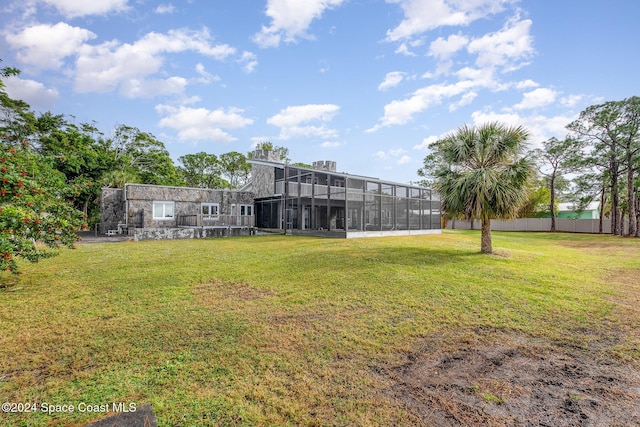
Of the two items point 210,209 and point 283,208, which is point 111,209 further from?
point 283,208

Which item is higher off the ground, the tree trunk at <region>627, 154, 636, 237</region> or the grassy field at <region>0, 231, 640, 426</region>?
the tree trunk at <region>627, 154, 636, 237</region>

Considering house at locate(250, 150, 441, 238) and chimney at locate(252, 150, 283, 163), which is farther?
chimney at locate(252, 150, 283, 163)

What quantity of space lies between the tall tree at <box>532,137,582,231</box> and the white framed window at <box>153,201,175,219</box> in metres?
31.9

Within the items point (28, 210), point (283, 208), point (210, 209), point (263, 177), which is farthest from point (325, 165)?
point (28, 210)

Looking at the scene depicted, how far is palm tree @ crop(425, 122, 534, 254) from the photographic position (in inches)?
397

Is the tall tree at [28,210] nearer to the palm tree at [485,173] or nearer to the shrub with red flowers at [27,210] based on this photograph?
the shrub with red flowers at [27,210]

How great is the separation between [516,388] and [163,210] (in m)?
22.3

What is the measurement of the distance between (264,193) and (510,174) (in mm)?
17679

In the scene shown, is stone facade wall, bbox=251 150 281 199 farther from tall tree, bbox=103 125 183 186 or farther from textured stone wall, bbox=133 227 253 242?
tall tree, bbox=103 125 183 186

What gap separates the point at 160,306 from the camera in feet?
17.3

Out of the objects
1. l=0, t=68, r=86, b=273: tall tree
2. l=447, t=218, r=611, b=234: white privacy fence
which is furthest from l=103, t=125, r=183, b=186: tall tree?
l=447, t=218, r=611, b=234: white privacy fence

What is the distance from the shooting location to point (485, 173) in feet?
33.2

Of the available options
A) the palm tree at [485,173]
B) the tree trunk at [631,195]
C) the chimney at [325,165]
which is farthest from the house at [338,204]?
the tree trunk at [631,195]

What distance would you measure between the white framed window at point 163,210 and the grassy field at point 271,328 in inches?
477
